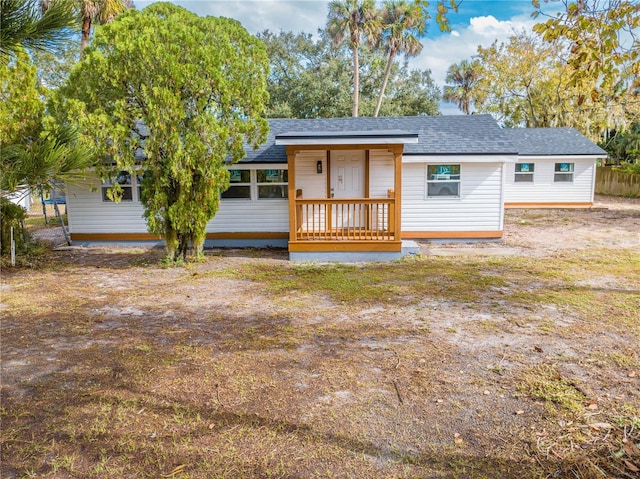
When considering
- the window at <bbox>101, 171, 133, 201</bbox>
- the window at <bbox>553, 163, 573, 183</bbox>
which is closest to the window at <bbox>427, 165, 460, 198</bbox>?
the window at <bbox>101, 171, 133, 201</bbox>

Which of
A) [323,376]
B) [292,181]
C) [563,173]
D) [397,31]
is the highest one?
[397,31]

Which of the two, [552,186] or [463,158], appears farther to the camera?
[552,186]

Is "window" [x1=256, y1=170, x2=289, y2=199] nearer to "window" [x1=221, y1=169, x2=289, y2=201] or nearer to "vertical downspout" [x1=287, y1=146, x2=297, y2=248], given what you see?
"window" [x1=221, y1=169, x2=289, y2=201]

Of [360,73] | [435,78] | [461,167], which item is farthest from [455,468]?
[435,78]

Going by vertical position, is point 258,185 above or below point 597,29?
below

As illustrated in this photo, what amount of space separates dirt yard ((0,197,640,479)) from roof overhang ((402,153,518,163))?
406cm

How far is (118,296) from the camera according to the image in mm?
7195

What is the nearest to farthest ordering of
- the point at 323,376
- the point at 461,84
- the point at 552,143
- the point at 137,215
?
the point at 323,376, the point at 137,215, the point at 552,143, the point at 461,84

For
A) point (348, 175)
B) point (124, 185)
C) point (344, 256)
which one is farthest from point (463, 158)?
point (124, 185)

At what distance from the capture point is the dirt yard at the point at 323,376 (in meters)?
3.00

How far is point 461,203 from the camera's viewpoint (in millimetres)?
11867

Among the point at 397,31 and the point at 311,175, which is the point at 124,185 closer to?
the point at 311,175

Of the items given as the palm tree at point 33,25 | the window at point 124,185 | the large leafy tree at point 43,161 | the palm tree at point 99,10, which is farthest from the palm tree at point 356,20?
the palm tree at point 33,25

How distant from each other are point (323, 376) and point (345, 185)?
8032 mm
